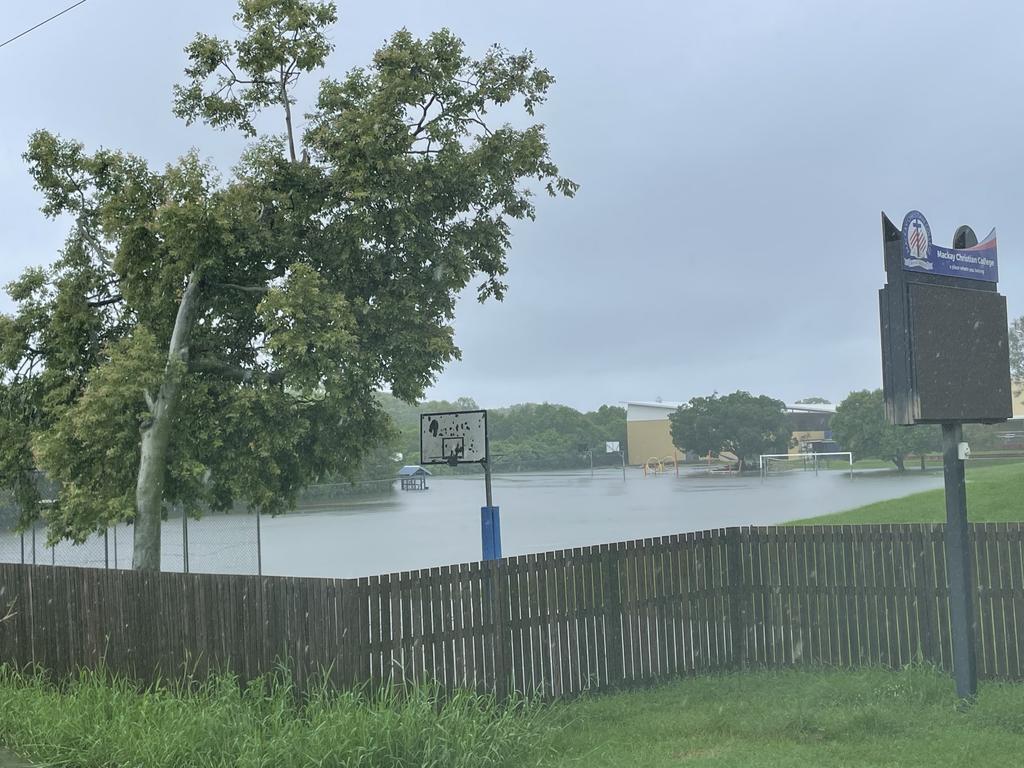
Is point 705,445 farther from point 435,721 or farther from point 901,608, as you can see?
point 435,721

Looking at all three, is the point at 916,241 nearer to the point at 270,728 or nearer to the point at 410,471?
the point at 270,728

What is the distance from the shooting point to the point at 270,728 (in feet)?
26.5

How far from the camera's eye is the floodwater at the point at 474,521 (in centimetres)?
2508

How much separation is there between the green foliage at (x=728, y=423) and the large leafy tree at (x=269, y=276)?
82.5ft

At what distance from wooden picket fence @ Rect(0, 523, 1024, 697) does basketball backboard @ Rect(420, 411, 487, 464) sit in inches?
118

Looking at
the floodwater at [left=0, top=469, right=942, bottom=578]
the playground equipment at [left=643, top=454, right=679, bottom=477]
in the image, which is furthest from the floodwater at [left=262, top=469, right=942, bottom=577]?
the playground equipment at [left=643, top=454, right=679, bottom=477]

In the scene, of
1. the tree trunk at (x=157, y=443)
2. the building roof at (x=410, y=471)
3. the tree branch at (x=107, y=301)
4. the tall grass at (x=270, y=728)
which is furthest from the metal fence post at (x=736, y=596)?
the building roof at (x=410, y=471)

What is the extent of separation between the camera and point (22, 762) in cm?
844

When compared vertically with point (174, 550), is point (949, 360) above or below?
above

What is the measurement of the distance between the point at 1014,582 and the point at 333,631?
19.9 feet

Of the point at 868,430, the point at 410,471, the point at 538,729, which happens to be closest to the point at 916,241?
the point at 538,729

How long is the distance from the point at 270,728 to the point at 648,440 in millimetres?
45365

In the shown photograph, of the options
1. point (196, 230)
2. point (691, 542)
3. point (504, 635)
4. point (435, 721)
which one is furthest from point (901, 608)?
point (196, 230)

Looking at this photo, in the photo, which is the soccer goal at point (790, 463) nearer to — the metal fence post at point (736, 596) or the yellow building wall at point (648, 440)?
the yellow building wall at point (648, 440)
